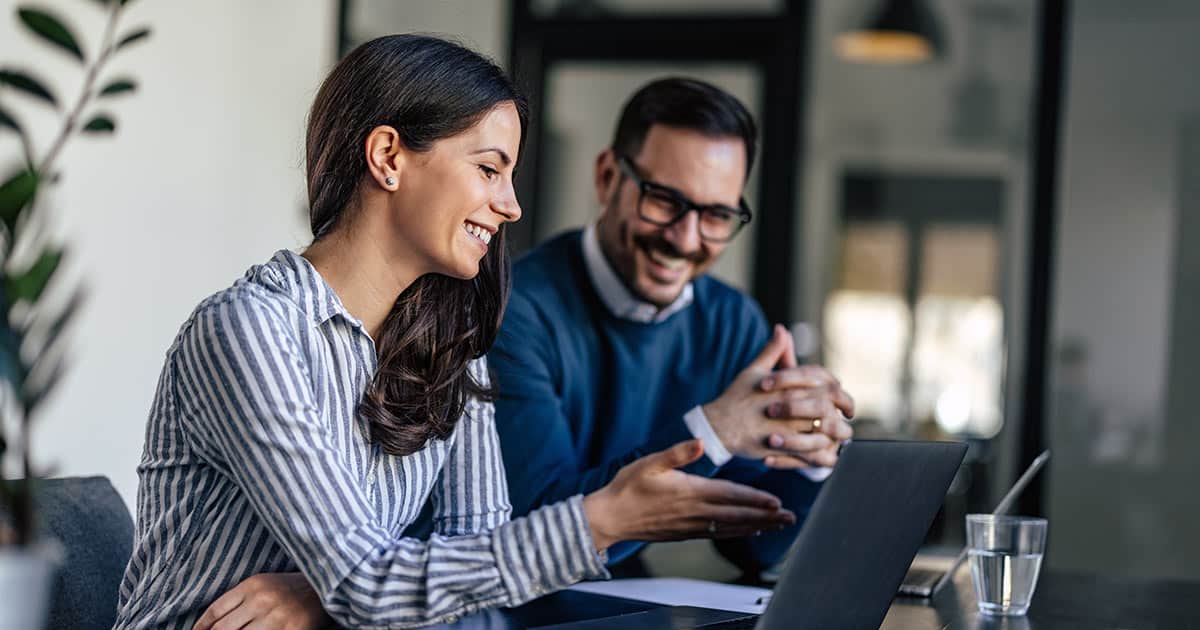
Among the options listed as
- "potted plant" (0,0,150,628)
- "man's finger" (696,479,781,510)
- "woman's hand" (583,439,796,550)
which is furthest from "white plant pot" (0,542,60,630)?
"man's finger" (696,479,781,510)

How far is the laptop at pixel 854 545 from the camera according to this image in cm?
120

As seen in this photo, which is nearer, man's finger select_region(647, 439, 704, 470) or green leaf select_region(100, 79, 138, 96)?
green leaf select_region(100, 79, 138, 96)

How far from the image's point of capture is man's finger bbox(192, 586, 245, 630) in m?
1.42

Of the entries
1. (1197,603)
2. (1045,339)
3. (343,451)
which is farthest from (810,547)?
(1045,339)

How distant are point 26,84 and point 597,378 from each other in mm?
1679

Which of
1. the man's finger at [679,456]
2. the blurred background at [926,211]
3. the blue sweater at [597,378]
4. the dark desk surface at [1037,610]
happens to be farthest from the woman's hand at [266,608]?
the blurred background at [926,211]

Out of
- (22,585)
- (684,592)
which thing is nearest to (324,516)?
(684,592)

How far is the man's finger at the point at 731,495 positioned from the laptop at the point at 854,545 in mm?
144

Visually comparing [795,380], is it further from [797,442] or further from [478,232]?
[478,232]

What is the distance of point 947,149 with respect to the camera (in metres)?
4.36

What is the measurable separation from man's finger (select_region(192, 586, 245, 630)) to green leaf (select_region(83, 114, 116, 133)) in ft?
2.15

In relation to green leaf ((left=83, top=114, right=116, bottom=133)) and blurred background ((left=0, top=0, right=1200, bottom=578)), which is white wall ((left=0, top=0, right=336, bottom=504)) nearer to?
blurred background ((left=0, top=0, right=1200, bottom=578))

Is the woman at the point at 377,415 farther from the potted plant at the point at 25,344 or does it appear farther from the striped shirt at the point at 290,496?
the potted plant at the point at 25,344

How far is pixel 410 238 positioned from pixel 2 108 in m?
0.91
